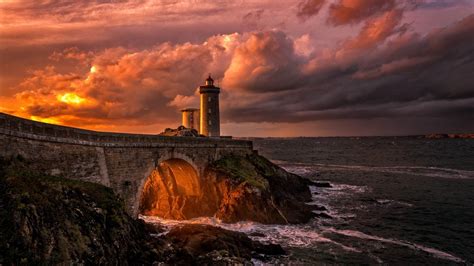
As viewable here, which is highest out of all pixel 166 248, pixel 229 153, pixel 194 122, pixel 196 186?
pixel 194 122

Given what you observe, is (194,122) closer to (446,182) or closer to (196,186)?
(196,186)

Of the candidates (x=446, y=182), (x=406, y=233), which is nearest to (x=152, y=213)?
(x=406, y=233)

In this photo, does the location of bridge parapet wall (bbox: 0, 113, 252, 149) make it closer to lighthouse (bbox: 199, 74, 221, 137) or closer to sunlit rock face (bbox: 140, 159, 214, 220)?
sunlit rock face (bbox: 140, 159, 214, 220)

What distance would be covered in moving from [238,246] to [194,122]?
3383 cm

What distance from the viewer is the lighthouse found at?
1927 inches

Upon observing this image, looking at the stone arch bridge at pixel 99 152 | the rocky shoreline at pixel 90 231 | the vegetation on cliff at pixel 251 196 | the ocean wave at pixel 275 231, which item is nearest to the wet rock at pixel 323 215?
the vegetation on cliff at pixel 251 196

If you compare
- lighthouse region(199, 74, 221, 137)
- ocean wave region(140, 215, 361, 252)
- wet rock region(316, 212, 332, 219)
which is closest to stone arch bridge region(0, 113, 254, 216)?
ocean wave region(140, 215, 361, 252)

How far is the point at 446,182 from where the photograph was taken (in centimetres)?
5378

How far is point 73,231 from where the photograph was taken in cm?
1316

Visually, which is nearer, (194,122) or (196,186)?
(196,186)

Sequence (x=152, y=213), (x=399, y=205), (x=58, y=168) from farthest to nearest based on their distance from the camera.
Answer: (x=399, y=205)
(x=152, y=213)
(x=58, y=168)

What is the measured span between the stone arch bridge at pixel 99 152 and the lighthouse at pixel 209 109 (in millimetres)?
15755

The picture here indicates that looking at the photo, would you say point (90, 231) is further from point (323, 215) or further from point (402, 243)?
point (323, 215)

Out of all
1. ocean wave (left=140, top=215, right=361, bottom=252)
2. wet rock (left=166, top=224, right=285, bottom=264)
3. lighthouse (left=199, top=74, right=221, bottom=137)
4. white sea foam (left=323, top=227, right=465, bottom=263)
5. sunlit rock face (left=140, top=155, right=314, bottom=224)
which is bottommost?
white sea foam (left=323, top=227, right=465, bottom=263)
